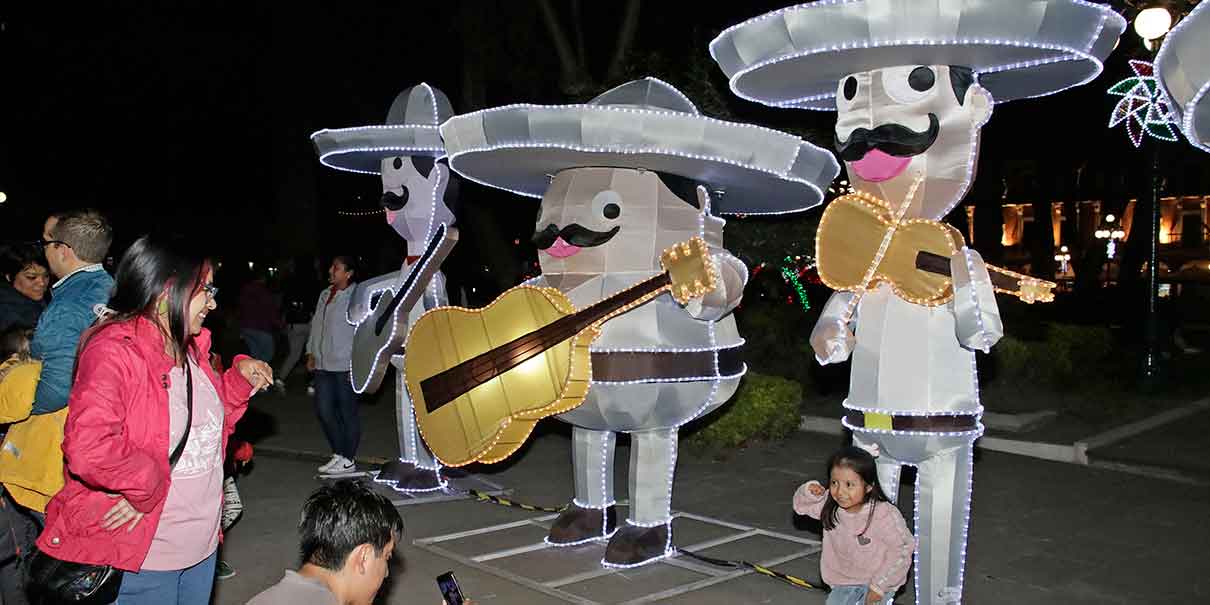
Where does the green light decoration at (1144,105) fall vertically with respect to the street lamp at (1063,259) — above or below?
above

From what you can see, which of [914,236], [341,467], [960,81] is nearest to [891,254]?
[914,236]

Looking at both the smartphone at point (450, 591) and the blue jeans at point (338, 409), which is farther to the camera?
the blue jeans at point (338, 409)

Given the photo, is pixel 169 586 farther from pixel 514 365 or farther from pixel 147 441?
pixel 514 365

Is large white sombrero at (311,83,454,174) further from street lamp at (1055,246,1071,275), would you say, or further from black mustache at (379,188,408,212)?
street lamp at (1055,246,1071,275)

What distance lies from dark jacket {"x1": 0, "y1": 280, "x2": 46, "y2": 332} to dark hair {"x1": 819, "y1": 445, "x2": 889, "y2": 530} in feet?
13.8

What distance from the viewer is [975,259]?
428cm

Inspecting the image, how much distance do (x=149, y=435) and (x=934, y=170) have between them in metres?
3.25

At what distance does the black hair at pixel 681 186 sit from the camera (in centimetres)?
557

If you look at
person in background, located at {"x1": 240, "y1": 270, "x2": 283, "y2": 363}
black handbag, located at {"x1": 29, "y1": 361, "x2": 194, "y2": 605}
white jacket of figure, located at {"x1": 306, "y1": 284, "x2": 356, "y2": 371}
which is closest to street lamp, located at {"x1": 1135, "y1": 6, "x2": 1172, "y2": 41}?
white jacket of figure, located at {"x1": 306, "y1": 284, "x2": 356, "y2": 371}

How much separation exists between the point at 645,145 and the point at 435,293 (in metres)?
2.68

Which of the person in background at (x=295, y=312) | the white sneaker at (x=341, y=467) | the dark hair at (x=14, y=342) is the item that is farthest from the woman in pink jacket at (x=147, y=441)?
the person in background at (x=295, y=312)

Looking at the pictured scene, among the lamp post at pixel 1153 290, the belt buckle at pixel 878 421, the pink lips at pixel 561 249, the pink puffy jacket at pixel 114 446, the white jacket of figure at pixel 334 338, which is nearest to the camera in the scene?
the pink puffy jacket at pixel 114 446

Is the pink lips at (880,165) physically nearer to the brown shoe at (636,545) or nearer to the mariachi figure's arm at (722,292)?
the mariachi figure's arm at (722,292)

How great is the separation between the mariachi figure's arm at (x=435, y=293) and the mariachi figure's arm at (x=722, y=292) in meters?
2.44
